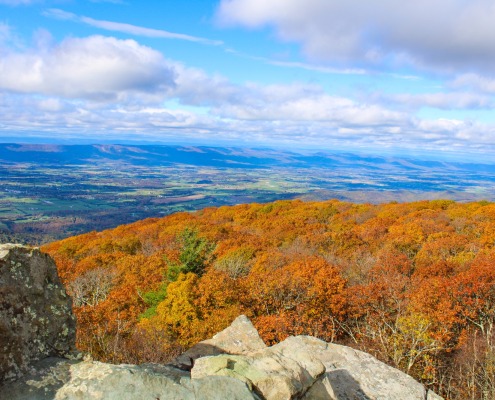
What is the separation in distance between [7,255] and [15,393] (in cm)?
307

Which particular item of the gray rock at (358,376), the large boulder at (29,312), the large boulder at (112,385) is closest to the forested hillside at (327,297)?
the gray rock at (358,376)

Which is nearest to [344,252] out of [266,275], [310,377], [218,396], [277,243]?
[277,243]

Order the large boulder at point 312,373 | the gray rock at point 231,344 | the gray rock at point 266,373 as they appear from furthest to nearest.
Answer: the gray rock at point 231,344 < the large boulder at point 312,373 < the gray rock at point 266,373

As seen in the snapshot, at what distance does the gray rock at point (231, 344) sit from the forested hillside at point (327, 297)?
7250 mm

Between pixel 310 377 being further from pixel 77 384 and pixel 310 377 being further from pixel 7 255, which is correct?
pixel 7 255

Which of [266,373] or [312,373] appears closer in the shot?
[266,373]

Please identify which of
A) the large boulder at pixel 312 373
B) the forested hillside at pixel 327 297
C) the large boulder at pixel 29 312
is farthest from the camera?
the forested hillside at pixel 327 297

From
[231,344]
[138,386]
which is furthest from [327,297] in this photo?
[138,386]

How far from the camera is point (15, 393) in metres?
7.79

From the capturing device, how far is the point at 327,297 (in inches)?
1251

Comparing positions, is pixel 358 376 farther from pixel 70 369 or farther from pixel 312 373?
pixel 70 369

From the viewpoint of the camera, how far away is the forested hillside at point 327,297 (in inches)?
941

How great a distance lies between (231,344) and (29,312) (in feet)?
27.5

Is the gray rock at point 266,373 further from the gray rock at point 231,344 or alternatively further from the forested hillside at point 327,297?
the forested hillside at point 327,297
